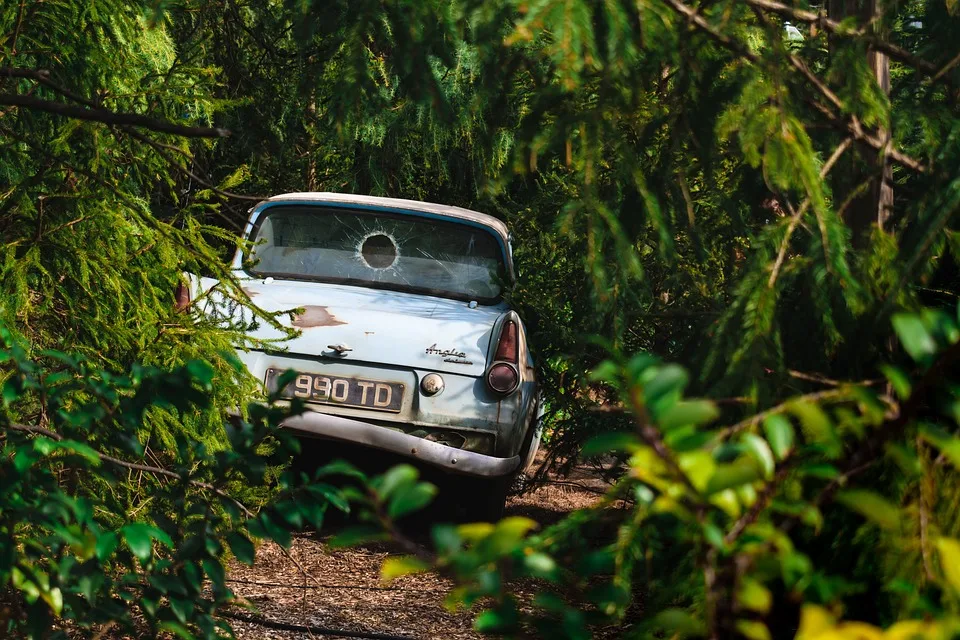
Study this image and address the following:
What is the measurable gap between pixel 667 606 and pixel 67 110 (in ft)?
5.90

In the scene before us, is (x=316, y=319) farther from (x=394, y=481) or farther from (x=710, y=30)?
(x=394, y=481)

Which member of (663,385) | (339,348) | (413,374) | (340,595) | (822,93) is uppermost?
(822,93)

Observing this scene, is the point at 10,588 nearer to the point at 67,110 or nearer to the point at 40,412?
the point at 40,412

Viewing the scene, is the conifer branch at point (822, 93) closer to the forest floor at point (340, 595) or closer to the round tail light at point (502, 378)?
the forest floor at point (340, 595)

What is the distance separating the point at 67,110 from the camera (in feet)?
8.55

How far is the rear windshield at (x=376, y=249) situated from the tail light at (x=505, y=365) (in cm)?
88

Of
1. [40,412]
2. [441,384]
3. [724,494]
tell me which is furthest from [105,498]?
[724,494]

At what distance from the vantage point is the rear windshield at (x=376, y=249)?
6445mm

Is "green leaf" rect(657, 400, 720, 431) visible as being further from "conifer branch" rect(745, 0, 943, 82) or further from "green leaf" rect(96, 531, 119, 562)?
"conifer branch" rect(745, 0, 943, 82)

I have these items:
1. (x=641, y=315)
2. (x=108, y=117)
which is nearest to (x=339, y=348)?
(x=641, y=315)

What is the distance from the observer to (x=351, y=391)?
18.1 ft

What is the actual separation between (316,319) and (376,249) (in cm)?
107

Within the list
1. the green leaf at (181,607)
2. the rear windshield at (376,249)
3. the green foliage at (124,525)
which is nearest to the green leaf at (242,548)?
the green foliage at (124,525)

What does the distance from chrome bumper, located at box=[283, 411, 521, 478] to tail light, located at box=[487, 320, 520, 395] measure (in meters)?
0.39
